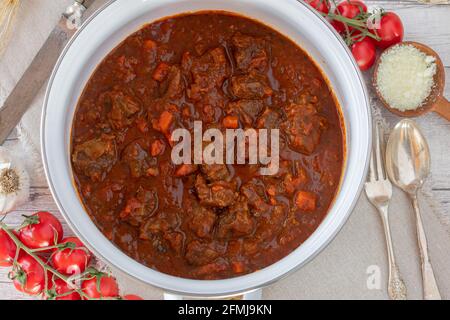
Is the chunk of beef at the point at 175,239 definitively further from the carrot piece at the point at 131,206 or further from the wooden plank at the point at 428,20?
the wooden plank at the point at 428,20

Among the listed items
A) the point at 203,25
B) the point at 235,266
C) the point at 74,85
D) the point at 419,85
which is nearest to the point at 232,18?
the point at 203,25

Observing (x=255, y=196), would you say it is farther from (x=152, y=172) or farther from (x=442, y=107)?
(x=442, y=107)

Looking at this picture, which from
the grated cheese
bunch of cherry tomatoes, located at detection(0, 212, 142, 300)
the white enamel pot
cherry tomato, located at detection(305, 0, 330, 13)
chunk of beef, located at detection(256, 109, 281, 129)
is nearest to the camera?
the white enamel pot

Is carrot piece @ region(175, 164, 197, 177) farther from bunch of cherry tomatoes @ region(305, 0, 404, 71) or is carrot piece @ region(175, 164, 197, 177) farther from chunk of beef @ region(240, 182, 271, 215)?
bunch of cherry tomatoes @ region(305, 0, 404, 71)


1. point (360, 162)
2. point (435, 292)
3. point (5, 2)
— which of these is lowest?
point (435, 292)

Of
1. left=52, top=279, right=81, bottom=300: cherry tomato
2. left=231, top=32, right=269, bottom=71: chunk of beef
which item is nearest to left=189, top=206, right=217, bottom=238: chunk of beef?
left=231, top=32, right=269, bottom=71: chunk of beef

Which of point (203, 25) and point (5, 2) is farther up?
point (5, 2)

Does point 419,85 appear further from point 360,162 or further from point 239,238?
point 239,238
